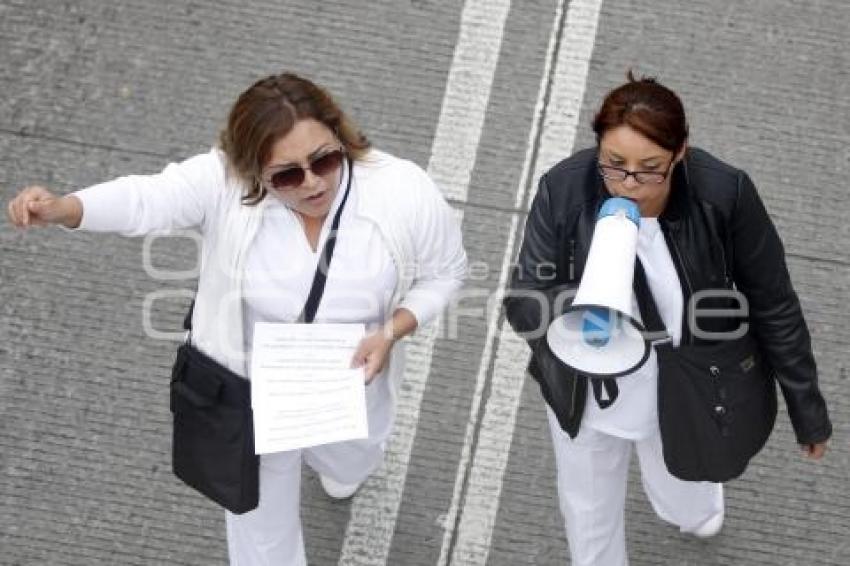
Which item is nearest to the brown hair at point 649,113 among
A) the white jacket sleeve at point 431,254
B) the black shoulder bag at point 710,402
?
the black shoulder bag at point 710,402

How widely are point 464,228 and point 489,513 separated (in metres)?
1.20

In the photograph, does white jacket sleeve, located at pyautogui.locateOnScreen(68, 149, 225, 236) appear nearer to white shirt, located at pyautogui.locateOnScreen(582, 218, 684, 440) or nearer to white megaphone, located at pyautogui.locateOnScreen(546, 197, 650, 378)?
white megaphone, located at pyautogui.locateOnScreen(546, 197, 650, 378)

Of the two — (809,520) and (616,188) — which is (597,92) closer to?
(809,520)

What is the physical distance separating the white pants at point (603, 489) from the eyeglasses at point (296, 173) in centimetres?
111

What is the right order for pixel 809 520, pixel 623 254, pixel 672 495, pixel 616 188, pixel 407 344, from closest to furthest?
pixel 623 254 < pixel 616 188 < pixel 672 495 < pixel 809 520 < pixel 407 344

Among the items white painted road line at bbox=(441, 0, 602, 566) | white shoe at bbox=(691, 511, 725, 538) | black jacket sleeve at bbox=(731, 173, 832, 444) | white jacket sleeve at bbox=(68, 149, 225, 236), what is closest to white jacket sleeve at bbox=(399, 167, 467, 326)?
A: white jacket sleeve at bbox=(68, 149, 225, 236)

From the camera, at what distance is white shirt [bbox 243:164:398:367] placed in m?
3.31

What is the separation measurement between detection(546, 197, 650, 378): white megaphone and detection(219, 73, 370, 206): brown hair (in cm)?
77

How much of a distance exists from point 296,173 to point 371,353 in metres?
0.57

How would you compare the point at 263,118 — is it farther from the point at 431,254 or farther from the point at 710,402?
the point at 710,402

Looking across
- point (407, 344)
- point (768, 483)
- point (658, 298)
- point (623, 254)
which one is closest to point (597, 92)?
point (407, 344)

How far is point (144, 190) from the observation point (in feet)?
10.7

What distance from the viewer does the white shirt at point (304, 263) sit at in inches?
130

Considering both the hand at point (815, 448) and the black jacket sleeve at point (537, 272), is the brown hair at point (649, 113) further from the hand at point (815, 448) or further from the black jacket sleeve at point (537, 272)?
the hand at point (815, 448)
